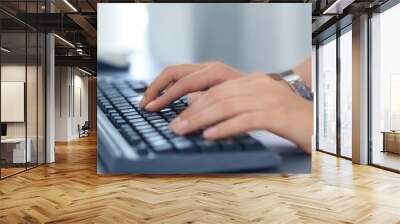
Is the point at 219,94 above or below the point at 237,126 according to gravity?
above

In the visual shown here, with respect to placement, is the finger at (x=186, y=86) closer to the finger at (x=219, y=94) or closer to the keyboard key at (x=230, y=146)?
the finger at (x=219, y=94)

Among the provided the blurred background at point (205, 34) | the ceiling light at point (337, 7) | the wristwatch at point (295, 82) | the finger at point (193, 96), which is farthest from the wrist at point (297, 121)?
the ceiling light at point (337, 7)

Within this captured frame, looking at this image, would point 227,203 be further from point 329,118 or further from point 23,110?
point 329,118

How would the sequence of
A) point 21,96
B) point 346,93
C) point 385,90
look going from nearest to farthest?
point 21,96, point 385,90, point 346,93

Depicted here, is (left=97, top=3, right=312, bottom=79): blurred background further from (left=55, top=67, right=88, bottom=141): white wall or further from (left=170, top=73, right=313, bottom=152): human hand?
(left=55, top=67, right=88, bottom=141): white wall

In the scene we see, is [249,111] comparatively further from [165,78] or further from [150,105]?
[150,105]

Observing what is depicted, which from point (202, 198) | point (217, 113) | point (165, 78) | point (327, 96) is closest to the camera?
point (202, 198)

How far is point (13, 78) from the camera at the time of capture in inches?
261

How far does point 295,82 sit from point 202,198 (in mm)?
2478

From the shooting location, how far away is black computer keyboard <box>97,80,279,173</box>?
6047mm

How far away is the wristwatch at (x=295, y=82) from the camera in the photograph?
6.11 metres

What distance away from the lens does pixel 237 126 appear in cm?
598

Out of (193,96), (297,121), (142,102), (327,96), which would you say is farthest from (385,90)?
(142,102)

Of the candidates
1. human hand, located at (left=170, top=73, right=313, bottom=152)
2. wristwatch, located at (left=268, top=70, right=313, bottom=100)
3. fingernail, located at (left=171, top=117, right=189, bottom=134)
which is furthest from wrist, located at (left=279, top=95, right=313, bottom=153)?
fingernail, located at (left=171, top=117, right=189, bottom=134)
